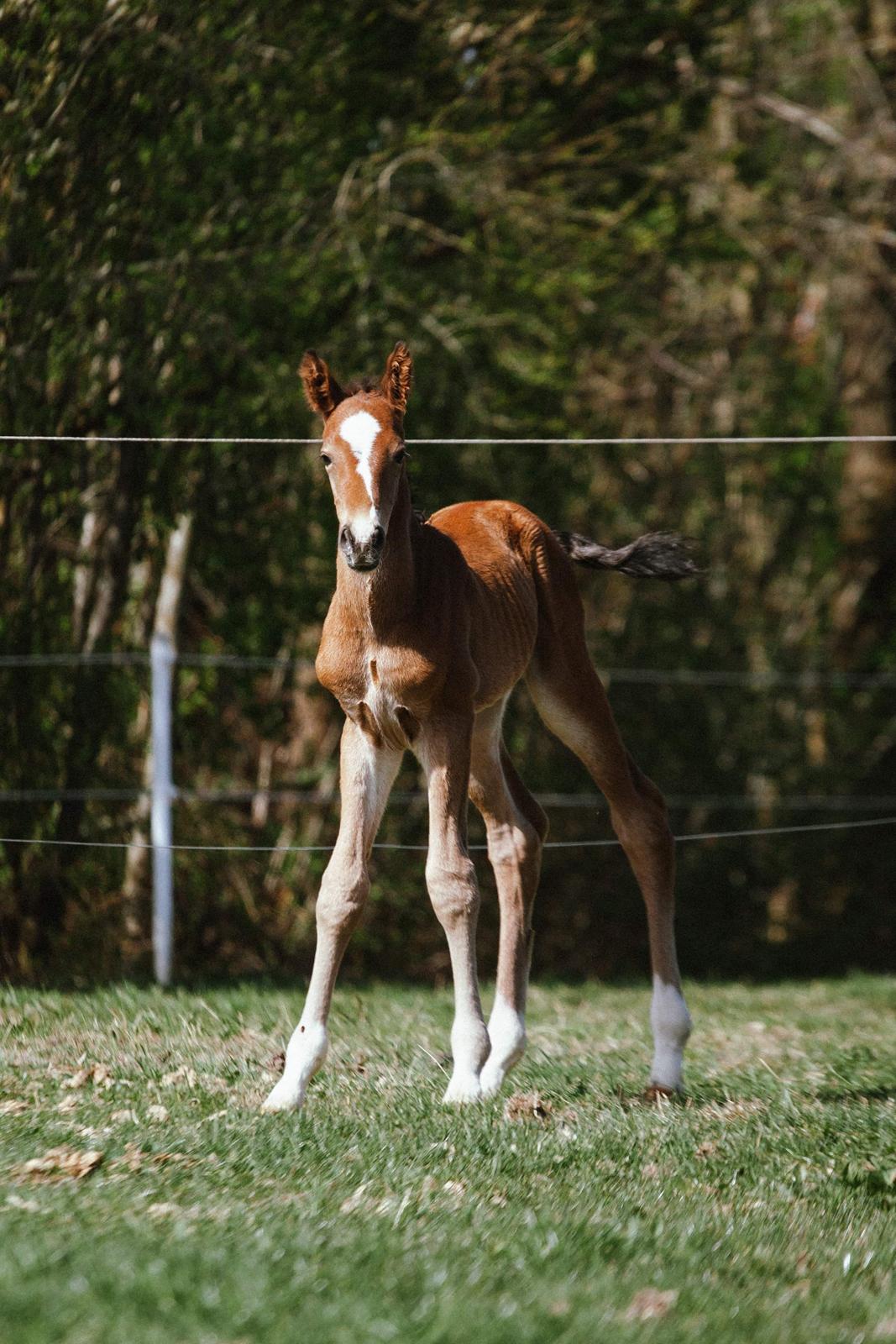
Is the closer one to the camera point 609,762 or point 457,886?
point 457,886

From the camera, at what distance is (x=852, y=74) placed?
14.9 meters

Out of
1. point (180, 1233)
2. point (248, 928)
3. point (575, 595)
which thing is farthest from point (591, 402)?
point (180, 1233)

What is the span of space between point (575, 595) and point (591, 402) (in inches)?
275

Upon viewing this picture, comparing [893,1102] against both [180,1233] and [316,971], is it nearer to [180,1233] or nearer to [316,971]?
[316,971]

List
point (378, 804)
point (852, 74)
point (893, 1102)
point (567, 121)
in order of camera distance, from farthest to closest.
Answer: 1. point (852, 74)
2. point (567, 121)
3. point (893, 1102)
4. point (378, 804)

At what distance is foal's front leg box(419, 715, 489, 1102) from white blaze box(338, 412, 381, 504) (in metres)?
0.96

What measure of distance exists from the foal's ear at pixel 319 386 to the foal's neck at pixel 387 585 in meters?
0.36

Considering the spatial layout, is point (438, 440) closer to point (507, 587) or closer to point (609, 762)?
point (507, 587)

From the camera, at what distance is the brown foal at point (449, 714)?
215 inches

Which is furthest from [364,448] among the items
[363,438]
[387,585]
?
[387,585]

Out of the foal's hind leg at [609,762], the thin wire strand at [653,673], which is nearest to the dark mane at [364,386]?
the foal's hind leg at [609,762]

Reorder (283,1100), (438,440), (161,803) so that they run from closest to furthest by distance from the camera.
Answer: (283,1100)
(438,440)
(161,803)

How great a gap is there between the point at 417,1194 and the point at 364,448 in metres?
2.24

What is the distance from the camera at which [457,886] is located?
5633 mm
